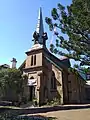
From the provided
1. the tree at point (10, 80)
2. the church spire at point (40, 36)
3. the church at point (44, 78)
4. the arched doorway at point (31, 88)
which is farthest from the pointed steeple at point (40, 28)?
the tree at point (10, 80)

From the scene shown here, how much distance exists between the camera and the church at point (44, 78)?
31.3 metres

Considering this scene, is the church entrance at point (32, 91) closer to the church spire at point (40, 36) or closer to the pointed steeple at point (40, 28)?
the church spire at point (40, 36)

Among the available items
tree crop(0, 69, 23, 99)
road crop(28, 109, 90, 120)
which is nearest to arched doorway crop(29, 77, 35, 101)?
tree crop(0, 69, 23, 99)

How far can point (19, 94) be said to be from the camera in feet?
108

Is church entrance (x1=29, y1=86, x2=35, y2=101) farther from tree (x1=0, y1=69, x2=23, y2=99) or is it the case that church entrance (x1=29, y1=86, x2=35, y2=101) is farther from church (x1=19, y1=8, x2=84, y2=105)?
tree (x1=0, y1=69, x2=23, y2=99)

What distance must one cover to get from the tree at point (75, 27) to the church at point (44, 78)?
573 inches

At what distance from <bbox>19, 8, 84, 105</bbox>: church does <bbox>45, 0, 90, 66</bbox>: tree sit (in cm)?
1456

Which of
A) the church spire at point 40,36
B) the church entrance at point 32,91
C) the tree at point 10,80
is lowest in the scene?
the church entrance at point 32,91

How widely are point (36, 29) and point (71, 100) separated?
16.6 m

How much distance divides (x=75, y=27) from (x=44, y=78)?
18.3 metres

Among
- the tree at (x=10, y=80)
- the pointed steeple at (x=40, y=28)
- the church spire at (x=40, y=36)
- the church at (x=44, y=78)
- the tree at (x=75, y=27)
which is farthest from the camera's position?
the pointed steeple at (x=40, y=28)

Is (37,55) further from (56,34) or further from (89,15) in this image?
(89,15)

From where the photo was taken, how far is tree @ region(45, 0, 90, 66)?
15.1 metres

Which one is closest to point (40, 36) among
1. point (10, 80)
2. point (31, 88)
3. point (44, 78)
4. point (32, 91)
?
point (44, 78)
